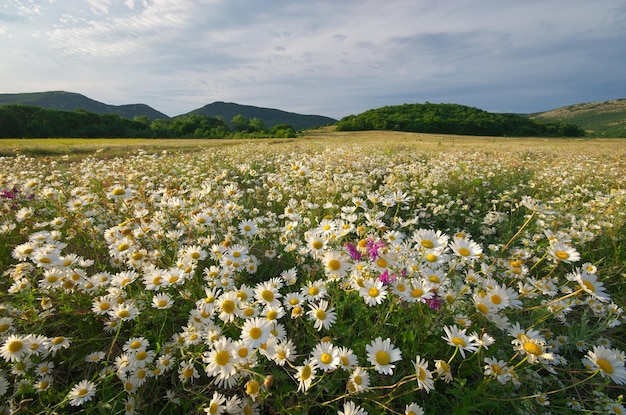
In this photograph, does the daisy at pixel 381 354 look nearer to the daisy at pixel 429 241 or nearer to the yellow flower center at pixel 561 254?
the daisy at pixel 429 241

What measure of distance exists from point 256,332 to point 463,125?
70.8 metres

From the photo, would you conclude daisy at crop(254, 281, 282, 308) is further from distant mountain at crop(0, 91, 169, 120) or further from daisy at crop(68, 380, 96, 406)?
distant mountain at crop(0, 91, 169, 120)

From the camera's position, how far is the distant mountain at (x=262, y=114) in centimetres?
16012

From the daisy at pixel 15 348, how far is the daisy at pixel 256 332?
1.36m

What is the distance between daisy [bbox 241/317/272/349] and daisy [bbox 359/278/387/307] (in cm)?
57

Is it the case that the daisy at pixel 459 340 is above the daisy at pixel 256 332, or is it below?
below

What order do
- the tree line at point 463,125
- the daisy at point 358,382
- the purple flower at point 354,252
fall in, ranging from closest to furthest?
1. the daisy at point 358,382
2. the purple flower at point 354,252
3. the tree line at point 463,125

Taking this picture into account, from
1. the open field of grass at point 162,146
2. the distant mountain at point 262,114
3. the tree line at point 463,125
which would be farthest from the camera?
the distant mountain at point 262,114

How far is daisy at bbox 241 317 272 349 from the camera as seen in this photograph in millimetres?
1535

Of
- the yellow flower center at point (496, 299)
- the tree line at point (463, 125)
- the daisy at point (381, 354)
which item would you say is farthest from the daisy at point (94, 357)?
the tree line at point (463, 125)

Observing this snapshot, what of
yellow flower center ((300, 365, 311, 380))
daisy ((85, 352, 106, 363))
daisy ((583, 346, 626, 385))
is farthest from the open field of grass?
daisy ((583, 346, 626, 385))

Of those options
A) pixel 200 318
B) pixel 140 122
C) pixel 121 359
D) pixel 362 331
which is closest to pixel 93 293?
pixel 121 359

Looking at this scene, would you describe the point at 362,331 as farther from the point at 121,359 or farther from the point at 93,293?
the point at 93,293

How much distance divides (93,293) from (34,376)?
0.62m
